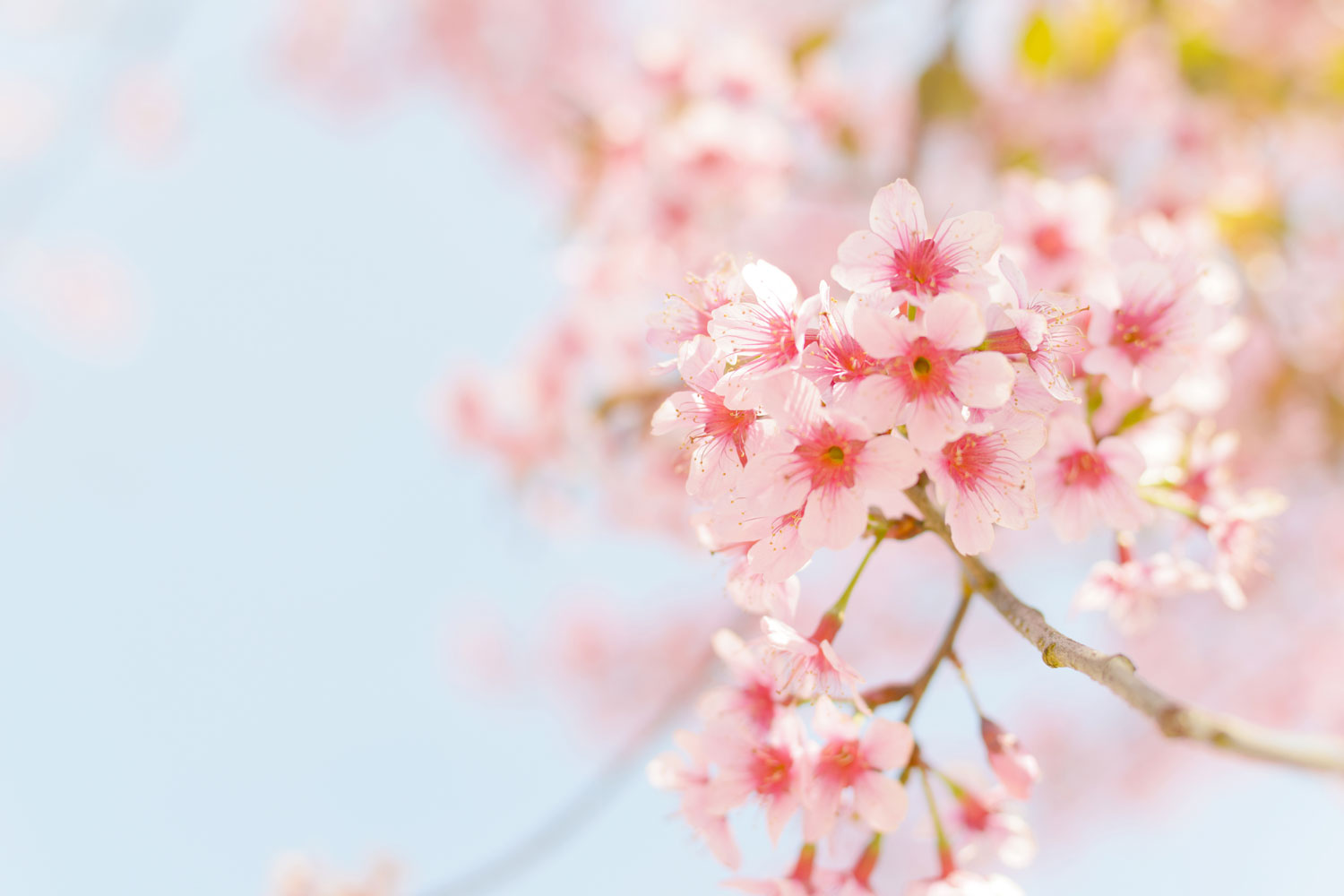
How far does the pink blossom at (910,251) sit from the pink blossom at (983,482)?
0.15 metres

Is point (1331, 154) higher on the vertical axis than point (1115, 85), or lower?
higher

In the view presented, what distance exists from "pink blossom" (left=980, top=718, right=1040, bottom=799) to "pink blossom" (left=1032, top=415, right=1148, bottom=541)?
0.24 m

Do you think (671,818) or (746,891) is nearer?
(746,891)

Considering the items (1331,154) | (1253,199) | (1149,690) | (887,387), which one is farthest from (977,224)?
A: (1331,154)

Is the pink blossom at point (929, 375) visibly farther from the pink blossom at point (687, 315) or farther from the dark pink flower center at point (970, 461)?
the pink blossom at point (687, 315)

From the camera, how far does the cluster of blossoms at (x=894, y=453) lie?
77 centimetres

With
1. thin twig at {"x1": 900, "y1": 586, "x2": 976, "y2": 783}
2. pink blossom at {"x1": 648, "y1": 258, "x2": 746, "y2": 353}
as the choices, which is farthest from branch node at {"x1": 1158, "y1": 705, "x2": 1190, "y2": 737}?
pink blossom at {"x1": 648, "y1": 258, "x2": 746, "y2": 353}

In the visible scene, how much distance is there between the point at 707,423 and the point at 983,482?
0.26 m

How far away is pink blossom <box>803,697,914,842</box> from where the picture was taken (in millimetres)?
905

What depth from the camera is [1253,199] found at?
2.48 m

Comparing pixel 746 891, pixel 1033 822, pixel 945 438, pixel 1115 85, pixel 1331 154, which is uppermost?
pixel 1331 154

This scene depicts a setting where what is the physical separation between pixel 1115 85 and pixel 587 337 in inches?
71.8

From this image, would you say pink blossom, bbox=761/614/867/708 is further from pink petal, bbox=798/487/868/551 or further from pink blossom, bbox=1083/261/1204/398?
pink blossom, bbox=1083/261/1204/398

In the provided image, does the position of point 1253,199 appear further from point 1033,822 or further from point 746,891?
point 1033,822
